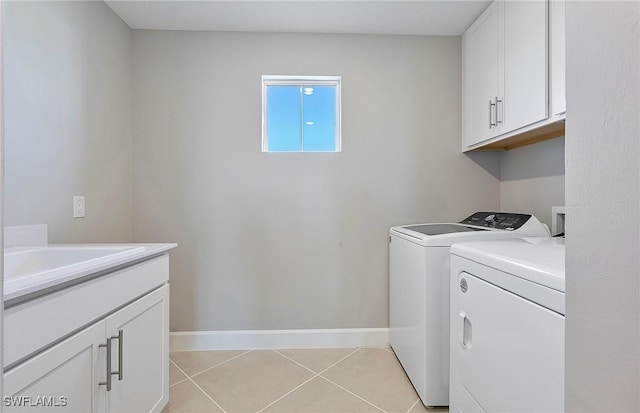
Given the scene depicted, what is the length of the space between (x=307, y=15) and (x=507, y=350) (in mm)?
2139

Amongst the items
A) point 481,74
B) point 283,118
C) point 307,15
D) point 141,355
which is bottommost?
point 141,355

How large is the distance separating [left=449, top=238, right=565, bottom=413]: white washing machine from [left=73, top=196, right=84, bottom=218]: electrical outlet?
1.97 meters

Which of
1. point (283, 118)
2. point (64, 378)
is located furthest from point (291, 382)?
point (283, 118)

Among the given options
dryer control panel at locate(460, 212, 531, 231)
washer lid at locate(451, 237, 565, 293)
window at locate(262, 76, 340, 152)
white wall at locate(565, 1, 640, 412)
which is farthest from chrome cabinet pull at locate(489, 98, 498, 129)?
white wall at locate(565, 1, 640, 412)

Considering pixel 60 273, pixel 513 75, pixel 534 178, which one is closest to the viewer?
pixel 60 273

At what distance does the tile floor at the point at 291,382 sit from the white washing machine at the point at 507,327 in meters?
0.50

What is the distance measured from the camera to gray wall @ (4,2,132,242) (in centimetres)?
137

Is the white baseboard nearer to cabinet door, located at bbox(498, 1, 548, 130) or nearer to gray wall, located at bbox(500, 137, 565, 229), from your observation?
gray wall, located at bbox(500, 137, 565, 229)

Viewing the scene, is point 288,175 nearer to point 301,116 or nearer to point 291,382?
point 301,116

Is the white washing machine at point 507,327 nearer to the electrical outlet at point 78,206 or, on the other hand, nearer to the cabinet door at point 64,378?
the cabinet door at point 64,378

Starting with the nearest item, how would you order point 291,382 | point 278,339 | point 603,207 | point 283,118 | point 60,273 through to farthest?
point 603,207 < point 60,273 < point 291,382 < point 278,339 < point 283,118

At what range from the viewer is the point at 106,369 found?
1.07 meters

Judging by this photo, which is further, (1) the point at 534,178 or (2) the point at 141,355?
(1) the point at 534,178

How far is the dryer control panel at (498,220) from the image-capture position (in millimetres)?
1775
